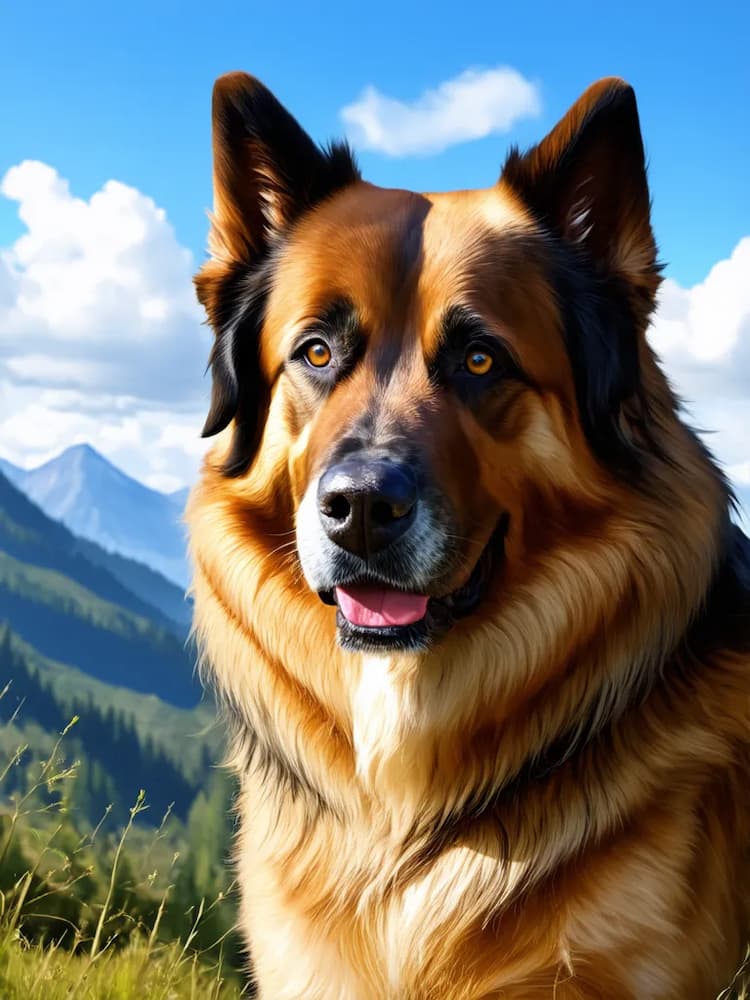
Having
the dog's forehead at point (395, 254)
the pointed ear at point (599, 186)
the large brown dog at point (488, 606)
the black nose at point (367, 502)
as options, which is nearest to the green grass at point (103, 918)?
the large brown dog at point (488, 606)

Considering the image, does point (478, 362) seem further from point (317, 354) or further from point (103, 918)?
point (103, 918)

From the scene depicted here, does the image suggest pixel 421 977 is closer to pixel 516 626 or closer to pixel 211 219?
pixel 516 626

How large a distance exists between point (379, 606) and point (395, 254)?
122 centimetres

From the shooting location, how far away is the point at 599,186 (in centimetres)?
421

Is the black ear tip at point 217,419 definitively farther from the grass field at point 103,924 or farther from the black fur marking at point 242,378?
the grass field at point 103,924

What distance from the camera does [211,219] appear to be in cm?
471

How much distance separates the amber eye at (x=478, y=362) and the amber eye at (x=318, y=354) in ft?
1.64

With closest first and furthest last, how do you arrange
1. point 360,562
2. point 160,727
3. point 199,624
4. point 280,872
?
1. point 360,562
2. point 280,872
3. point 199,624
4. point 160,727

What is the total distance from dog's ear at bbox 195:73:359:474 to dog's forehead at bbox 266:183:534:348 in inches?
5.2

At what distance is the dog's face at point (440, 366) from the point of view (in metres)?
3.71

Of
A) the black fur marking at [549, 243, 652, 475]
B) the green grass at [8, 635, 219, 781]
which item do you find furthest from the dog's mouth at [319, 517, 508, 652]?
the green grass at [8, 635, 219, 781]

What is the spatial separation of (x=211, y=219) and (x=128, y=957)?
2.99 meters

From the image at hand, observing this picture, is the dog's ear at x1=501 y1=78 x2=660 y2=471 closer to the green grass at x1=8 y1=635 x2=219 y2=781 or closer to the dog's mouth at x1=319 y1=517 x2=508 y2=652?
the dog's mouth at x1=319 y1=517 x2=508 y2=652

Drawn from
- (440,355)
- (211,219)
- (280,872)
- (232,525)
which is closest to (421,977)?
(280,872)
